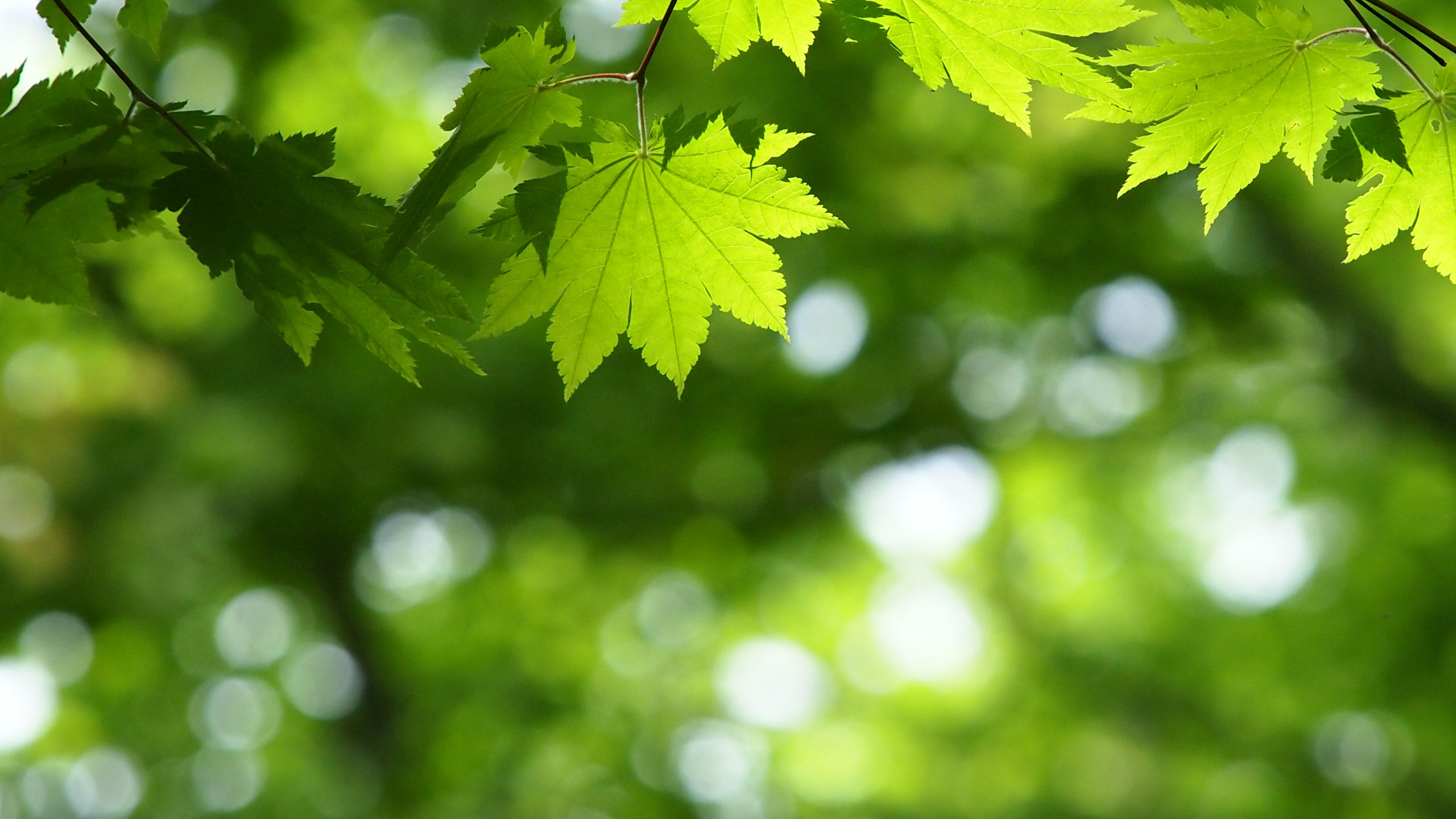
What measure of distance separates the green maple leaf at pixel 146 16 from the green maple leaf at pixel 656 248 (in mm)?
665

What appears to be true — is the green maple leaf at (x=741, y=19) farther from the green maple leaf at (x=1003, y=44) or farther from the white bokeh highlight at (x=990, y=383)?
the white bokeh highlight at (x=990, y=383)

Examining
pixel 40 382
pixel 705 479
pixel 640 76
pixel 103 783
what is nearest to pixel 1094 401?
pixel 705 479

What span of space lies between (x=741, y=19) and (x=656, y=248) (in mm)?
324

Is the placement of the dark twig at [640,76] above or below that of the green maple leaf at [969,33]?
below

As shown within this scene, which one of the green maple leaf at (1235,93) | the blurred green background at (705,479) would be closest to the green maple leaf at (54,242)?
the green maple leaf at (1235,93)

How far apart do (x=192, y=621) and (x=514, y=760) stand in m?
4.29

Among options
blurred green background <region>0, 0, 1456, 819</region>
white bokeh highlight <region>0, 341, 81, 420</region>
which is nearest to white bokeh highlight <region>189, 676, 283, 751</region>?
blurred green background <region>0, 0, 1456, 819</region>

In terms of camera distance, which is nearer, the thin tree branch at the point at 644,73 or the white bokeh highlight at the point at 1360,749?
the thin tree branch at the point at 644,73

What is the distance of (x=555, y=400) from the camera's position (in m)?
7.49

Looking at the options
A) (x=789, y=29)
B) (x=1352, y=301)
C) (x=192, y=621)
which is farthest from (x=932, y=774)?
(x=789, y=29)

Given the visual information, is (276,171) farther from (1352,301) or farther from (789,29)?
(1352,301)

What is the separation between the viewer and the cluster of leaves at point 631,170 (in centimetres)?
120

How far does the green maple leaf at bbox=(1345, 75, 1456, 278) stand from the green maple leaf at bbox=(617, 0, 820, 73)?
2.37 ft

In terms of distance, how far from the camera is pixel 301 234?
131cm
